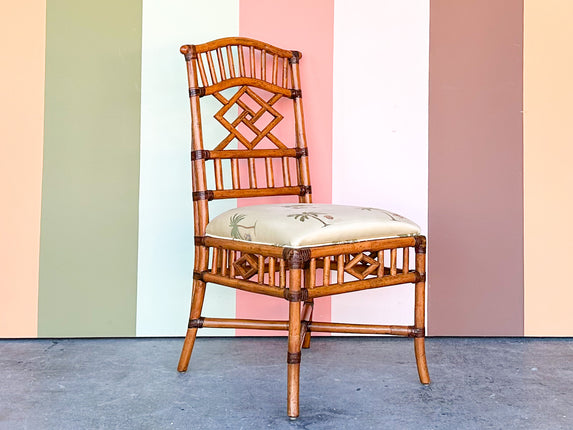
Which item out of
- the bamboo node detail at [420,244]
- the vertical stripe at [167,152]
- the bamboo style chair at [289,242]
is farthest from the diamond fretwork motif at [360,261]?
the vertical stripe at [167,152]

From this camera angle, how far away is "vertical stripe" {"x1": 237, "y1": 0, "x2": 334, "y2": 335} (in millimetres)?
2178

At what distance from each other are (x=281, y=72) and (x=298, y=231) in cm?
95

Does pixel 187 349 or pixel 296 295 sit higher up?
pixel 296 295

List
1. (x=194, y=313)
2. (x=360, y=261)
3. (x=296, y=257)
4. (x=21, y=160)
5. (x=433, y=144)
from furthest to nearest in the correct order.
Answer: (x=433, y=144), (x=21, y=160), (x=194, y=313), (x=360, y=261), (x=296, y=257)

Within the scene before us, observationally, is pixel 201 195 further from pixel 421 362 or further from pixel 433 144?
pixel 433 144

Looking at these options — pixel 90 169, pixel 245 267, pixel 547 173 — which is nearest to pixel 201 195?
pixel 245 267

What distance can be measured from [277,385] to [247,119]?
2.80ft

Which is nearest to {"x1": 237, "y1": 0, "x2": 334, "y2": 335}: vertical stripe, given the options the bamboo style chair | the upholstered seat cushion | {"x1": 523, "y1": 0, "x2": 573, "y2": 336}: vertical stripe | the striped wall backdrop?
the striped wall backdrop

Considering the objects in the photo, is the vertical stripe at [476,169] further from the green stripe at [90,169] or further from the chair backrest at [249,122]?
the green stripe at [90,169]

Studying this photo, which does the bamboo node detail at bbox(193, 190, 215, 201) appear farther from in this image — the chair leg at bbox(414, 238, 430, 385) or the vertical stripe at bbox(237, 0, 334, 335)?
the chair leg at bbox(414, 238, 430, 385)

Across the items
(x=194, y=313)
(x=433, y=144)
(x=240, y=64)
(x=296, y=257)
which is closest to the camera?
(x=296, y=257)

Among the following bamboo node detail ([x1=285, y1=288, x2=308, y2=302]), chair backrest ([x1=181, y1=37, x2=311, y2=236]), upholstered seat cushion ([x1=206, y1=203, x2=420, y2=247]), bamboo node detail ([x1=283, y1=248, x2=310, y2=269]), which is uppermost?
chair backrest ([x1=181, y1=37, x2=311, y2=236])

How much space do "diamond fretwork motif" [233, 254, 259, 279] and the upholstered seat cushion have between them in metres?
0.06

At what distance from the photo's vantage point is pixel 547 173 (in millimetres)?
2211
